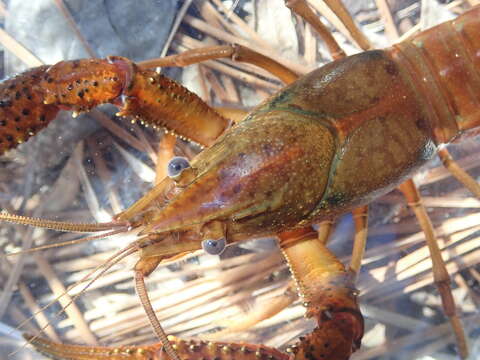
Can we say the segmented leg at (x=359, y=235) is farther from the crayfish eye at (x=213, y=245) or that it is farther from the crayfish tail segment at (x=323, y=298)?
the crayfish eye at (x=213, y=245)

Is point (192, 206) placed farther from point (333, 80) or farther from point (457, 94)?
point (457, 94)

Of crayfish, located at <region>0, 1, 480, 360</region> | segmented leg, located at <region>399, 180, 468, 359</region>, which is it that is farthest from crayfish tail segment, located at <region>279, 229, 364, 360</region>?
segmented leg, located at <region>399, 180, 468, 359</region>

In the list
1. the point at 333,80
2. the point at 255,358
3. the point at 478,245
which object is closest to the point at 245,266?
the point at 255,358

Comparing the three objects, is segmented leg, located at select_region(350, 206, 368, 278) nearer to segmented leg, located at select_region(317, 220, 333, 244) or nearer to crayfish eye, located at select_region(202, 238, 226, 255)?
segmented leg, located at select_region(317, 220, 333, 244)

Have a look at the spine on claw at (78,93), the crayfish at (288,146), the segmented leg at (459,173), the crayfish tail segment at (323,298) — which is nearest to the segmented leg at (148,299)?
the crayfish at (288,146)

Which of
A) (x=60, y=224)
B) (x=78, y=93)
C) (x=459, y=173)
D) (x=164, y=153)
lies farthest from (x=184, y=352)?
(x=459, y=173)

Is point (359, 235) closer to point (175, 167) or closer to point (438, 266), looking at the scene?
point (438, 266)
